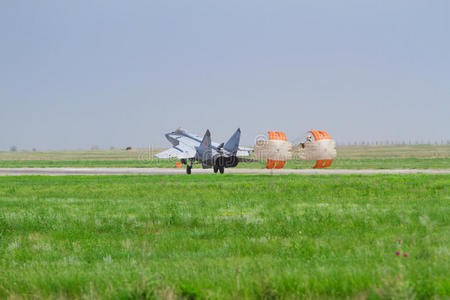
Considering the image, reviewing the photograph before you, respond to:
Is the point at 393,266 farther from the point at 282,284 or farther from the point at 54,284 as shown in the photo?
the point at 54,284

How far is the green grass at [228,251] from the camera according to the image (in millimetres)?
6219

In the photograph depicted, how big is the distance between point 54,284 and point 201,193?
630 inches

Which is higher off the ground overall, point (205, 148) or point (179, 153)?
point (205, 148)

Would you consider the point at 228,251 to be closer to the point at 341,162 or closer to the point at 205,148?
the point at 205,148

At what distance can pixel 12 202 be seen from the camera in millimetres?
19578

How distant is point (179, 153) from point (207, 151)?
346 centimetres

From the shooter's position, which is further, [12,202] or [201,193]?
[201,193]

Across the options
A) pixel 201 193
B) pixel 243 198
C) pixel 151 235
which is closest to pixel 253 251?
pixel 151 235

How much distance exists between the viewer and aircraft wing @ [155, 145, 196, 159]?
43000mm

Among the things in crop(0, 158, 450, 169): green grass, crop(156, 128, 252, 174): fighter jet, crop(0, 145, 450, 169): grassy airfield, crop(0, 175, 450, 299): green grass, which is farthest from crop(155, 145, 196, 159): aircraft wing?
crop(0, 175, 450, 299): green grass

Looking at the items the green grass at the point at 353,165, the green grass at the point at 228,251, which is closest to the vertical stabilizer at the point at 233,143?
the green grass at the point at 353,165

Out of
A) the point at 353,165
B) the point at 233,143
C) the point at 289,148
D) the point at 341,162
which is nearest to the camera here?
the point at 289,148

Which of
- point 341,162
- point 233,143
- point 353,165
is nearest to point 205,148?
point 233,143

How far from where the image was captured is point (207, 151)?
4153 cm
